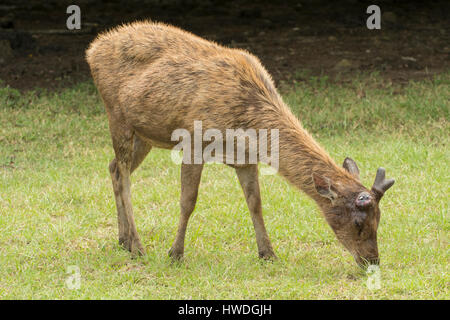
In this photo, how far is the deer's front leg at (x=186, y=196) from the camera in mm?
6363

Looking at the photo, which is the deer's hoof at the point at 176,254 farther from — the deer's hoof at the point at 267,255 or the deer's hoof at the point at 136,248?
the deer's hoof at the point at 267,255

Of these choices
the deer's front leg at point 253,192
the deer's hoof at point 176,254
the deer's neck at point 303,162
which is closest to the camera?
the deer's neck at point 303,162

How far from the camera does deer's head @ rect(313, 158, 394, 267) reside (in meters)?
5.61

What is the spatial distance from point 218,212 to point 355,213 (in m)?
2.30

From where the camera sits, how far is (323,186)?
5688 millimetres

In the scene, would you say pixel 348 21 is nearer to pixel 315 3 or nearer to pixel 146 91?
pixel 315 3

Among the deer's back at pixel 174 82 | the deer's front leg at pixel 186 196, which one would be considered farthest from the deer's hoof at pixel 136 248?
the deer's back at pixel 174 82

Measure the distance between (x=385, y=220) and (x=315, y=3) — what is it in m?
10.5

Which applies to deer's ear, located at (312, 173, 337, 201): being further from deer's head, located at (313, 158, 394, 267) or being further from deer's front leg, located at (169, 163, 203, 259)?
deer's front leg, located at (169, 163, 203, 259)

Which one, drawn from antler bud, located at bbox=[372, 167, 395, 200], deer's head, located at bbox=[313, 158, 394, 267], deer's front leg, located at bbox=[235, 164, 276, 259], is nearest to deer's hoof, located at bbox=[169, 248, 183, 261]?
deer's front leg, located at bbox=[235, 164, 276, 259]

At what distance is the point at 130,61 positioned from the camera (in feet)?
22.2

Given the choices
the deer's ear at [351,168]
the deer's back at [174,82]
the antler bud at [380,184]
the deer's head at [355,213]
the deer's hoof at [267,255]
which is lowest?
the deer's hoof at [267,255]

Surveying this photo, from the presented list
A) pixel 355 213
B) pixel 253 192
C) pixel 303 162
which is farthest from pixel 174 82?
pixel 355 213

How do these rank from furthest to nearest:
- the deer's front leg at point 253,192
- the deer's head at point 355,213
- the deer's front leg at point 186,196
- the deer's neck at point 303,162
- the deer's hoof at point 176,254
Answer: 1. the deer's front leg at point 253,192
2. the deer's hoof at point 176,254
3. the deer's front leg at point 186,196
4. the deer's neck at point 303,162
5. the deer's head at point 355,213
